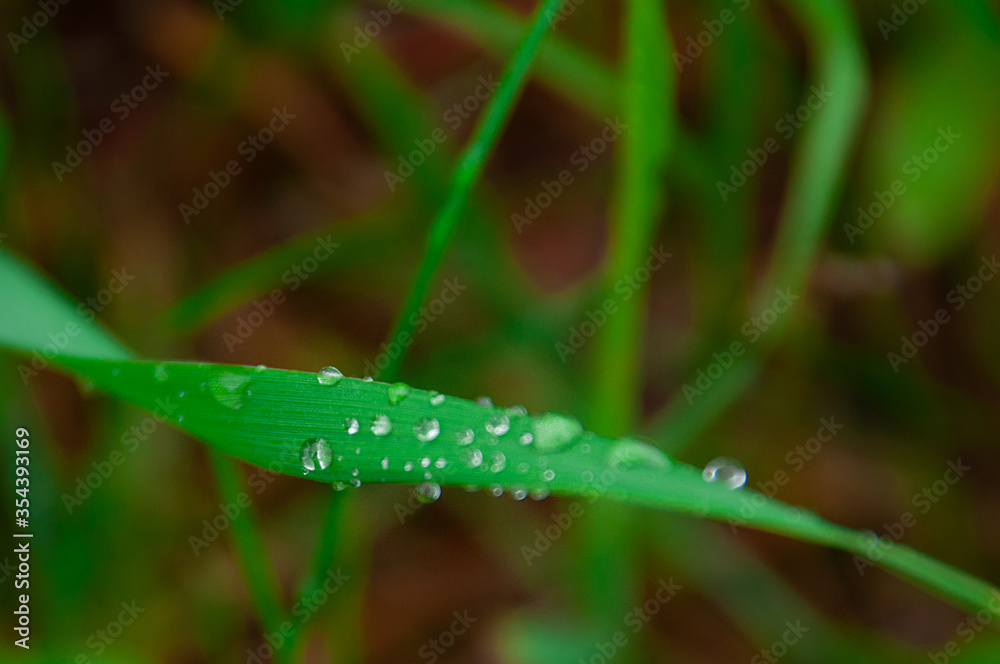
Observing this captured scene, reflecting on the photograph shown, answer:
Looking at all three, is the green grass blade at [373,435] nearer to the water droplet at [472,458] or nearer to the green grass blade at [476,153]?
the water droplet at [472,458]

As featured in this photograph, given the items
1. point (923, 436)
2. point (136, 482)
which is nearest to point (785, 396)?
point (923, 436)

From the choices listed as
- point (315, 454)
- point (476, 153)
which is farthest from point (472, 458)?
point (476, 153)

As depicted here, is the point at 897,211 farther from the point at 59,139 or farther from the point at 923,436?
the point at 59,139

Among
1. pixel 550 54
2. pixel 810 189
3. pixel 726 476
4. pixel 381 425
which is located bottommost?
pixel 726 476

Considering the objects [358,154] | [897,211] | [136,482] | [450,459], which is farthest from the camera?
[358,154]

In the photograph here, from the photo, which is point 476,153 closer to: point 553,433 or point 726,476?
point 553,433

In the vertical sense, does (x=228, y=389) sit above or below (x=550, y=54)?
below

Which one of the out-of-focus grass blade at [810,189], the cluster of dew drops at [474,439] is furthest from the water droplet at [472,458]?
the out-of-focus grass blade at [810,189]
